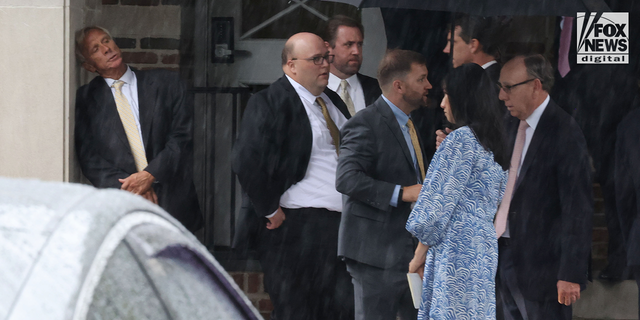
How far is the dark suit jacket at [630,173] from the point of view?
4.29 metres

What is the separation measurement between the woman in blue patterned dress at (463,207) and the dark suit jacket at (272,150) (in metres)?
0.92

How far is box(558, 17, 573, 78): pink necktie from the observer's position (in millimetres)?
5402

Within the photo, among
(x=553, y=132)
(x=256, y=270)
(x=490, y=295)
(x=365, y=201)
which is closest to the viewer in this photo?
(x=490, y=295)

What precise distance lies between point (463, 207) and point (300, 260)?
1158mm

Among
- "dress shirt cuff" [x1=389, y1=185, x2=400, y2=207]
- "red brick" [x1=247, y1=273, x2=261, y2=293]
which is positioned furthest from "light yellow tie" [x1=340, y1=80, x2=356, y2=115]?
"red brick" [x1=247, y1=273, x2=261, y2=293]

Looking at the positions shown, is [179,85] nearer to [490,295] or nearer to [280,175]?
[280,175]

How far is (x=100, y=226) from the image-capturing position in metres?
1.31

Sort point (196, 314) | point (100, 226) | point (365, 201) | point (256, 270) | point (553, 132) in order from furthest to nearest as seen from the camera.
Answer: point (256, 270), point (553, 132), point (365, 201), point (196, 314), point (100, 226)

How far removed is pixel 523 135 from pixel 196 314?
10.6 feet

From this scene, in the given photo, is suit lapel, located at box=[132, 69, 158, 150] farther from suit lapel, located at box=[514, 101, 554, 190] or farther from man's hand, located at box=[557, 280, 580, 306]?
man's hand, located at box=[557, 280, 580, 306]

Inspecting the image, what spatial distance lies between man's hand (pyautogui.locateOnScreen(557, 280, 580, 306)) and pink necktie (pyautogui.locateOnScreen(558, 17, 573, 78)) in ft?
6.13

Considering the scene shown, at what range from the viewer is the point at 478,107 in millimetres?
3646

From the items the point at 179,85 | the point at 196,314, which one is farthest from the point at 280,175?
the point at 196,314

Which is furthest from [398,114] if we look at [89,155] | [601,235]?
[601,235]
